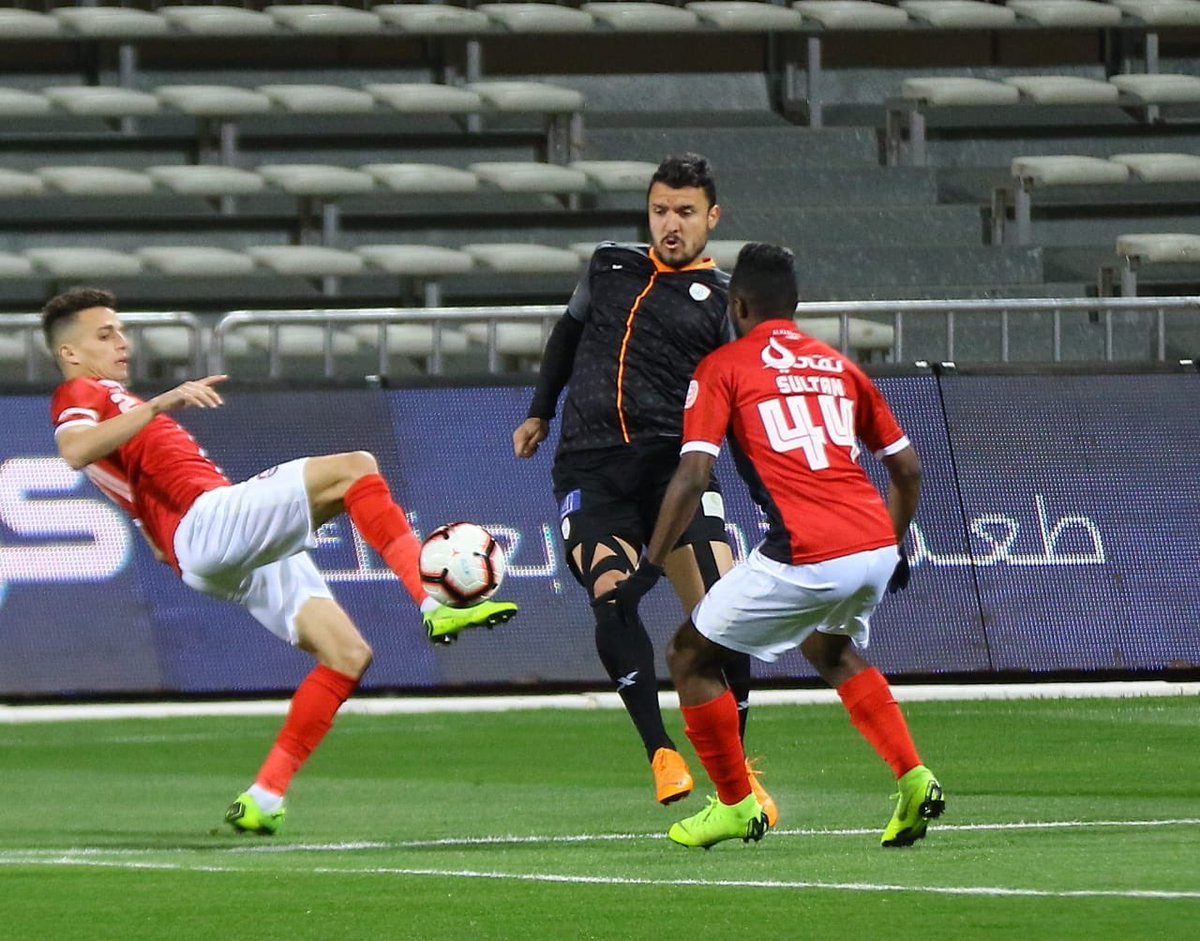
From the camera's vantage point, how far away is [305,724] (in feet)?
26.6

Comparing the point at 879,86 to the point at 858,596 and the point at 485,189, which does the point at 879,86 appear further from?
the point at 858,596

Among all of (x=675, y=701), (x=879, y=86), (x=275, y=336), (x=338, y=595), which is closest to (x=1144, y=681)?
(x=675, y=701)

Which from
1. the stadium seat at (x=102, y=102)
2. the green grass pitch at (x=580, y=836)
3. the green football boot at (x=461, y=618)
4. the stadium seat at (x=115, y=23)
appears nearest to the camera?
the green grass pitch at (x=580, y=836)

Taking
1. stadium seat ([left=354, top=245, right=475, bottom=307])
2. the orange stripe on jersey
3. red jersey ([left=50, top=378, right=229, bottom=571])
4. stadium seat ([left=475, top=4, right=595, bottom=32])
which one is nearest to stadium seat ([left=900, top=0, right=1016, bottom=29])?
stadium seat ([left=475, top=4, right=595, bottom=32])

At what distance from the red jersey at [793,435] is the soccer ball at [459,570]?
0.92 meters

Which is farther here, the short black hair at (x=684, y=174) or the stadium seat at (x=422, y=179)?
the stadium seat at (x=422, y=179)

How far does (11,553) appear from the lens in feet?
42.0

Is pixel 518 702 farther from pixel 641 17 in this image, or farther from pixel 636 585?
pixel 641 17

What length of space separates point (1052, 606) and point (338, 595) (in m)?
3.90

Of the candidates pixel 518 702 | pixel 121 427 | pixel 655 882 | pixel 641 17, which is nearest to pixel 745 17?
pixel 641 17

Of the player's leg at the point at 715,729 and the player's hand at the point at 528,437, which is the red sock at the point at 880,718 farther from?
the player's hand at the point at 528,437

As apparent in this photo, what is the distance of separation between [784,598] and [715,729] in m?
0.48

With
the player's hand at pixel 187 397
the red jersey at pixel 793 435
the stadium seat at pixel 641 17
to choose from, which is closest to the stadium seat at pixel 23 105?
the stadium seat at pixel 641 17

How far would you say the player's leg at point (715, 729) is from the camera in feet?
22.5
